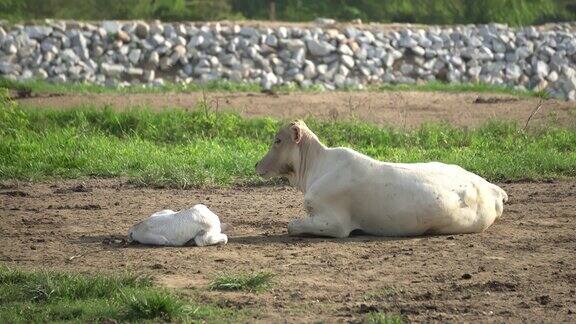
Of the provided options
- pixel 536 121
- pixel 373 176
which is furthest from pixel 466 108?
pixel 373 176

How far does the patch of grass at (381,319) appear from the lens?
7.68 m

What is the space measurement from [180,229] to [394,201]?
181 centimetres

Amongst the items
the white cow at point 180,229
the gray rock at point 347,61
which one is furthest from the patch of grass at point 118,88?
the white cow at point 180,229

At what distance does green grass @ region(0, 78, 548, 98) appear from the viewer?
21.4 metres

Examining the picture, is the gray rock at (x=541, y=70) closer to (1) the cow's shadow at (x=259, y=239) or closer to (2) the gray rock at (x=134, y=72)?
(2) the gray rock at (x=134, y=72)

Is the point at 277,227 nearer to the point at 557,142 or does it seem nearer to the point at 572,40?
the point at 557,142

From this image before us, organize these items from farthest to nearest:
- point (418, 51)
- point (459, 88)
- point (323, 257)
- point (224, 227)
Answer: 1. point (418, 51)
2. point (459, 88)
3. point (224, 227)
4. point (323, 257)

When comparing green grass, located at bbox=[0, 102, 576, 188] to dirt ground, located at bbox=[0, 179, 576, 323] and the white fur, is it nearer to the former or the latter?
dirt ground, located at bbox=[0, 179, 576, 323]

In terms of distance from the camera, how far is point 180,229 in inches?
405

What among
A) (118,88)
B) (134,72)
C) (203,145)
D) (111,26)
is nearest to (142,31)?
(111,26)

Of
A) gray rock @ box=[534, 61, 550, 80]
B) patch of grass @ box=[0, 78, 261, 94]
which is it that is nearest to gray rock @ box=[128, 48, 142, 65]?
patch of grass @ box=[0, 78, 261, 94]

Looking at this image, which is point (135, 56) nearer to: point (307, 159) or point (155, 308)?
point (307, 159)

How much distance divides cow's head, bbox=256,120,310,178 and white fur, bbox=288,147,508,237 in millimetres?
636

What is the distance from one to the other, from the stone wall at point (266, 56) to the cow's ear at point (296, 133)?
38.0 feet
